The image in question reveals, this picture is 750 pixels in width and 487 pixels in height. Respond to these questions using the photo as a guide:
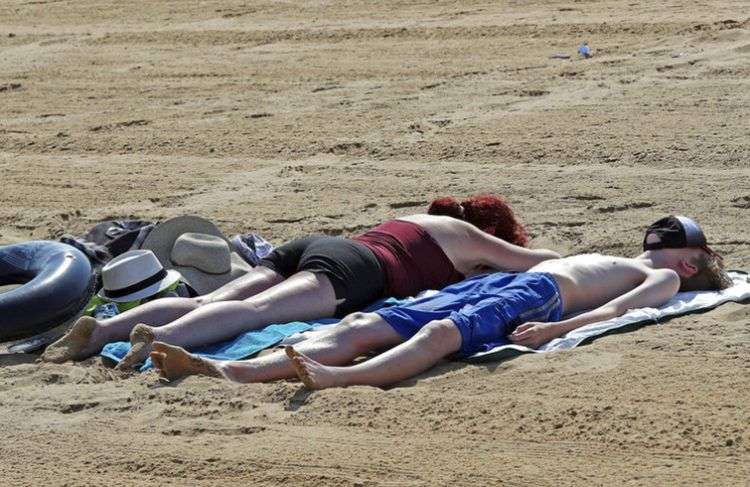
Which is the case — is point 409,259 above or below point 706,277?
above

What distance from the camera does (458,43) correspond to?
14.5m

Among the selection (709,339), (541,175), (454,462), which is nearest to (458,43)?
(541,175)

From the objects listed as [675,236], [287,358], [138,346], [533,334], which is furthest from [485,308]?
[138,346]

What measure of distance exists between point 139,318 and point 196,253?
2.33ft

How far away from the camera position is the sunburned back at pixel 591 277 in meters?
7.20

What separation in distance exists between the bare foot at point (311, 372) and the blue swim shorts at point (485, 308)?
1.85ft

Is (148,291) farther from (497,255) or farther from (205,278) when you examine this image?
(497,255)

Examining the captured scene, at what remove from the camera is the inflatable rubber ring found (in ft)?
23.2

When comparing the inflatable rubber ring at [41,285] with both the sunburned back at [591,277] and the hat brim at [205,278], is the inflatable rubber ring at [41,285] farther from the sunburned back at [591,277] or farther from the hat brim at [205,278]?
the sunburned back at [591,277]

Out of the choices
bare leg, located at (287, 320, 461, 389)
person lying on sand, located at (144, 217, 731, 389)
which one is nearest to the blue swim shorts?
person lying on sand, located at (144, 217, 731, 389)

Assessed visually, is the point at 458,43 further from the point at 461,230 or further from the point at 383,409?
the point at 383,409

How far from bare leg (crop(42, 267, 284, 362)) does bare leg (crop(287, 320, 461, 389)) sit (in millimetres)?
1090

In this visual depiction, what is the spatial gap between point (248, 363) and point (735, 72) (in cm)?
682

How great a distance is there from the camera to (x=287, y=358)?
6.48 m
